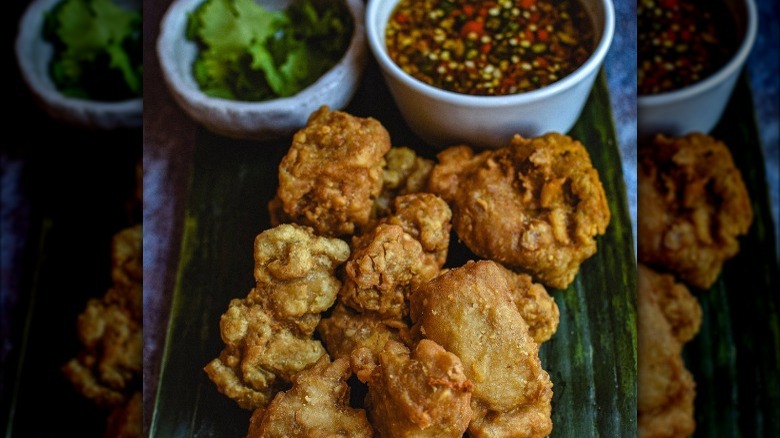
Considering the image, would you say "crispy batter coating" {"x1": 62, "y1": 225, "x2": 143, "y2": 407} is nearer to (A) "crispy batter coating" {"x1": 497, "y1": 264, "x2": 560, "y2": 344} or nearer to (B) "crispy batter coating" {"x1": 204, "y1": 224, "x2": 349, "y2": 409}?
(B) "crispy batter coating" {"x1": 204, "y1": 224, "x2": 349, "y2": 409}

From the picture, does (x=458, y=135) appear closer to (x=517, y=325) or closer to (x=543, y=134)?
(x=543, y=134)

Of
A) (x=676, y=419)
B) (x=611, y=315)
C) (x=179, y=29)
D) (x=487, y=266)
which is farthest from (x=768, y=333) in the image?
(x=179, y=29)

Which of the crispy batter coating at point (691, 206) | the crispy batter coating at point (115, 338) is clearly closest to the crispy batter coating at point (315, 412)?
the crispy batter coating at point (115, 338)

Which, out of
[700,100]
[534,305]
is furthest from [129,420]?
[700,100]

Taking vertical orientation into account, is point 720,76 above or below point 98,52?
above

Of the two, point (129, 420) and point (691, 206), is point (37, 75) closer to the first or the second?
point (129, 420)

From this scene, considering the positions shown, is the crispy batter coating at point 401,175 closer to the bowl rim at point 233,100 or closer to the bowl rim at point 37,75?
the bowl rim at point 233,100

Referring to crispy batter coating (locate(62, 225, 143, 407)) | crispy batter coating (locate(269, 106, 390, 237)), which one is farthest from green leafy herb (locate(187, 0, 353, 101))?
crispy batter coating (locate(62, 225, 143, 407))
